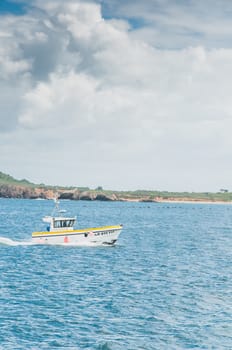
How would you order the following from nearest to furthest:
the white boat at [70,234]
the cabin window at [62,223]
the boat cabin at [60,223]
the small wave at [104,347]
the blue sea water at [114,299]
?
the small wave at [104,347] → the blue sea water at [114,299] → the boat cabin at [60,223] → the cabin window at [62,223] → the white boat at [70,234]

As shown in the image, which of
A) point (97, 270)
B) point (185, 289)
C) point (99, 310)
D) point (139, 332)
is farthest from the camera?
point (97, 270)

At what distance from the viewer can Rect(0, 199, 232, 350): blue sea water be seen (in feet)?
106

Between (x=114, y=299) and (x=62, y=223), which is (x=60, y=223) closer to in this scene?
(x=62, y=223)

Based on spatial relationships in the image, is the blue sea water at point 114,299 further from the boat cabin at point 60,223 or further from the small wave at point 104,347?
the boat cabin at point 60,223

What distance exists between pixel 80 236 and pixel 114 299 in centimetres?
3374

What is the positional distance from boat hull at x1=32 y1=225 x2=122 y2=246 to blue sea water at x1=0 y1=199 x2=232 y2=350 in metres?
2.11

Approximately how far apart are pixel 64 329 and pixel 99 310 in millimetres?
5265

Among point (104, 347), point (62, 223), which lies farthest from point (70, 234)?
point (104, 347)

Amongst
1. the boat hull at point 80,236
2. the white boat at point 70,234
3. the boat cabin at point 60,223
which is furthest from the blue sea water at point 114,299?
the boat cabin at point 60,223

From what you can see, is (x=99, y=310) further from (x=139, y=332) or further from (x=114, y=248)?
(x=114, y=248)

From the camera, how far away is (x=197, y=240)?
93.9m

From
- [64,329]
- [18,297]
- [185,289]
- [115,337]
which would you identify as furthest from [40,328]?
[185,289]

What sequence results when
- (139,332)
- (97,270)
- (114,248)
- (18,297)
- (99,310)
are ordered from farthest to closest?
(114,248), (97,270), (18,297), (99,310), (139,332)

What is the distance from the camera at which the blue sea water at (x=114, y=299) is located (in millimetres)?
32188
